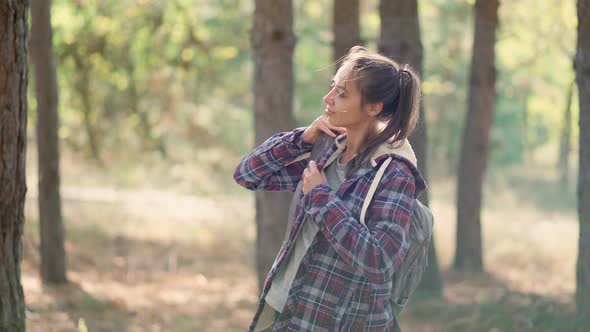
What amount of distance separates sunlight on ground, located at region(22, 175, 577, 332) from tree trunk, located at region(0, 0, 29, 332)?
3.26m

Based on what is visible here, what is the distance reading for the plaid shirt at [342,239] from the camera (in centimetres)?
288

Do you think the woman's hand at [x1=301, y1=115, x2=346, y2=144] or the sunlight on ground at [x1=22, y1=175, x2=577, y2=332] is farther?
the sunlight on ground at [x1=22, y1=175, x2=577, y2=332]

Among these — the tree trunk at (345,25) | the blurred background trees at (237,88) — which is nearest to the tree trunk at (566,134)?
the blurred background trees at (237,88)

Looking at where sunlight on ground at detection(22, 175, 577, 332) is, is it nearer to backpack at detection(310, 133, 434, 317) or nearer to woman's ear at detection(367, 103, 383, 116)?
backpack at detection(310, 133, 434, 317)

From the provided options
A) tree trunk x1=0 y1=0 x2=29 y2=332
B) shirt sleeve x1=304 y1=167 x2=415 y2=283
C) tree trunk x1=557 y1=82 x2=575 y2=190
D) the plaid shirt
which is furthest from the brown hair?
tree trunk x1=557 y1=82 x2=575 y2=190

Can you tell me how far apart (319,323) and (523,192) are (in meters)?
20.8

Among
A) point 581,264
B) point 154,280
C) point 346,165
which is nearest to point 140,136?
point 154,280

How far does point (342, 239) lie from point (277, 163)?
27.2 inches

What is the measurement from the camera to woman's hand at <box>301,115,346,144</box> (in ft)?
10.9

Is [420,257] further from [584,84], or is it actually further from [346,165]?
[584,84]

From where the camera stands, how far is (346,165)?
3.26 metres

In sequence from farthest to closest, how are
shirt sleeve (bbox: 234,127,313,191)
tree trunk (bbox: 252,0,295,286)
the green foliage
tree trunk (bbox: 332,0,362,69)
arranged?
the green foliage
tree trunk (bbox: 332,0,362,69)
tree trunk (bbox: 252,0,295,286)
shirt sleeve (bbox: 234,127,313,191)

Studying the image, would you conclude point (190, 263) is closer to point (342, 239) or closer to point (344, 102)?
point (344, 102)

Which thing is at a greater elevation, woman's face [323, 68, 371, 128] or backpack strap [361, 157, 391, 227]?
woman's face [323, 68, 371, 128]
